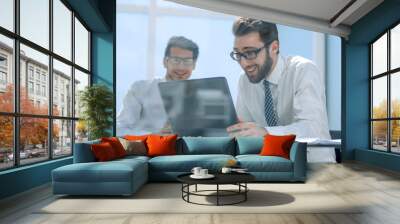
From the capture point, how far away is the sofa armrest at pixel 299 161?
5875 millimetres

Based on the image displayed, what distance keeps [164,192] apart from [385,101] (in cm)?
594

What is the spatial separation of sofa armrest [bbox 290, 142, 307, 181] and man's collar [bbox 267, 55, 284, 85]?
15.1 feet

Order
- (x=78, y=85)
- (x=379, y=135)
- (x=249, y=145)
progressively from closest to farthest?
1. (x=249, y=145)
2. (x=78, y=85)
3. (x=379, y=135)

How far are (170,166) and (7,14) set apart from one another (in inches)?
123

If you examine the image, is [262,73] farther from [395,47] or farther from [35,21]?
[35,21]

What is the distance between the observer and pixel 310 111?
10.5 meters

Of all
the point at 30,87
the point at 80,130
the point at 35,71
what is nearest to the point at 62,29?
the point at 35,71

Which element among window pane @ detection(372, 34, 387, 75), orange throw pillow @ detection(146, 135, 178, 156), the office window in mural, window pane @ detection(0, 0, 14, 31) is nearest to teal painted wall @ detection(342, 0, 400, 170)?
window pane @ detection(372, 34, 387, 75)

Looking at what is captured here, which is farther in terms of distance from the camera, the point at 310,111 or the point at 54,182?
the point at 310,111

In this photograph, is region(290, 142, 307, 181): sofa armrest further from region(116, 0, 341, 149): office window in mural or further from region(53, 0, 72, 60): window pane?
region(53, 0, 72, 60): window pane

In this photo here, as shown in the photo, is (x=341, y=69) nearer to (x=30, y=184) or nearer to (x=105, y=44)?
(x=105, y=44)

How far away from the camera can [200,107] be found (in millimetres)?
10422

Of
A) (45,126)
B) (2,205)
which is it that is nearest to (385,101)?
(45,126)

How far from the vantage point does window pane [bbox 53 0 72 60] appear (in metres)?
6.52
